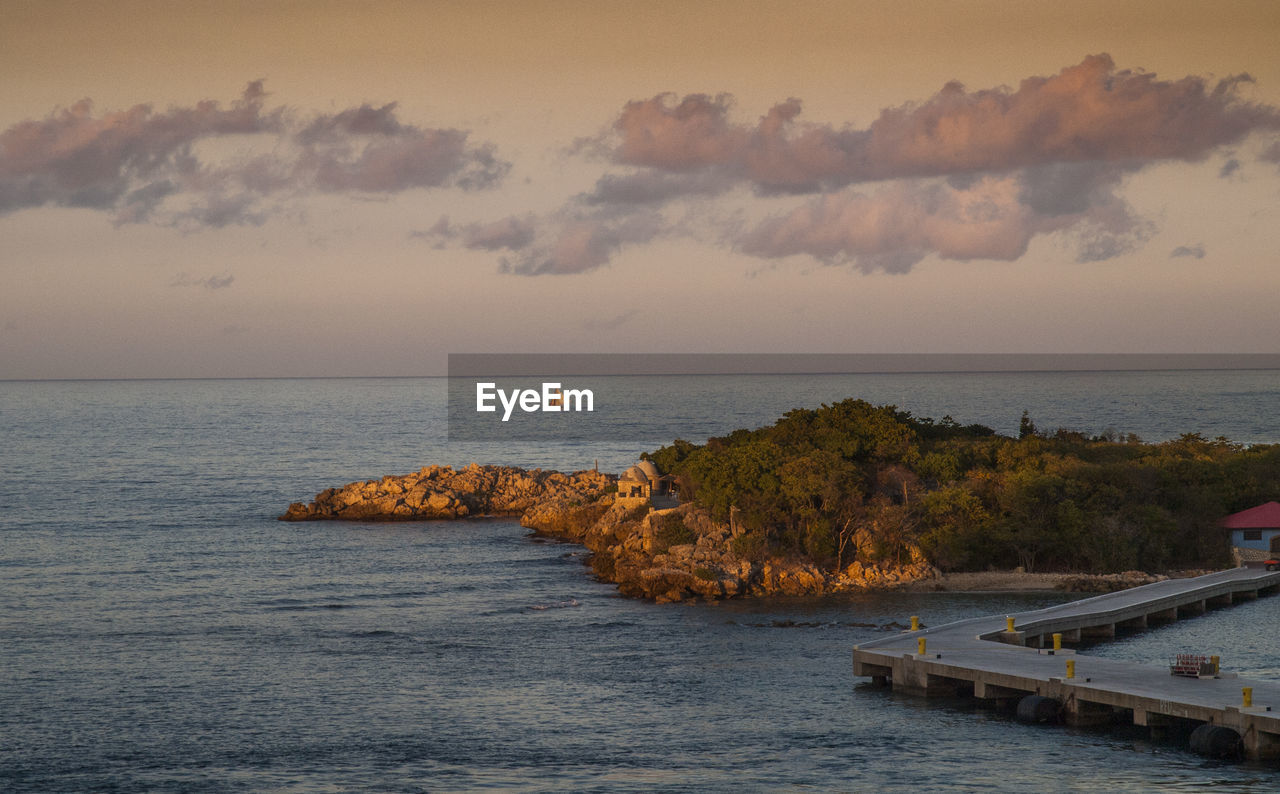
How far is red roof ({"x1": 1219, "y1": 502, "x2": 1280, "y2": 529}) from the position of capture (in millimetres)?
84750

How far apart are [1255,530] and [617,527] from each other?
4430 centimetres

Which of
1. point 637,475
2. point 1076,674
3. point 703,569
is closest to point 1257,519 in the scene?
point 703,569

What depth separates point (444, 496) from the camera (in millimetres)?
118625

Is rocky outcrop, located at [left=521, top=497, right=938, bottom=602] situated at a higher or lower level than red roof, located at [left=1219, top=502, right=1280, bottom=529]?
lower

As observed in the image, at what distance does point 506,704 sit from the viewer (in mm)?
52031

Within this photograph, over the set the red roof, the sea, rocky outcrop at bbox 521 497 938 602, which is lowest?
the sea

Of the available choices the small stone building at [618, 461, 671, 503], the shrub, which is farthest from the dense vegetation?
the small stone building at [618, 461, 671, 503]

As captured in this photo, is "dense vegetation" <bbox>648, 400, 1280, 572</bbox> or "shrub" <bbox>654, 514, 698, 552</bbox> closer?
"dense vegetation" <bbox>648, 400, 1280, 572</bbox>

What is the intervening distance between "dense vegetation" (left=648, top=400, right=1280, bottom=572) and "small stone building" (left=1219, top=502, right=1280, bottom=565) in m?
0.88

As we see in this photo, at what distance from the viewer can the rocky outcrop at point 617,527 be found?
7669cm

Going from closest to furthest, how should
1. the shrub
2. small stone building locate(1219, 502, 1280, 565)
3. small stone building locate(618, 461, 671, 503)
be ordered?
1. the shrub
2. small stone building locate(1219, 502, 1280, 565)
3. small stone building locate(618, 461, 671, 503)

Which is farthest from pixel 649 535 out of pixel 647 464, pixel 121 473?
pixel 121 473

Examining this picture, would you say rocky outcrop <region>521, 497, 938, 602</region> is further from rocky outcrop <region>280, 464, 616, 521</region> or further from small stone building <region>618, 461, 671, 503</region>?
rocky outcrop <region>280, 464, 616, 521</region>

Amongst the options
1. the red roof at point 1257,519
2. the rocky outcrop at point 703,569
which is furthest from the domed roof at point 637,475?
the red roof at point 1257,519
